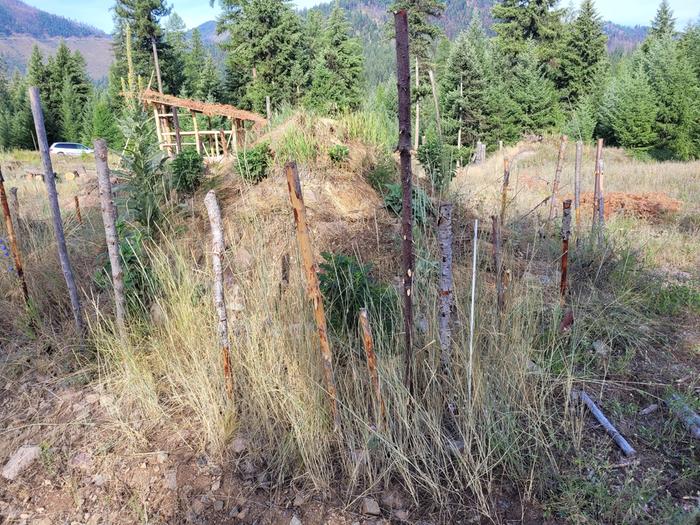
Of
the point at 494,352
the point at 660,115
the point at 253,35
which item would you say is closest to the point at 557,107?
the point at 660,115

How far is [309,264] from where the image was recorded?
5.65ft

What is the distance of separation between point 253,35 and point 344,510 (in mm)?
32089

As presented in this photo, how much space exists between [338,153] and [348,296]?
8.93ft

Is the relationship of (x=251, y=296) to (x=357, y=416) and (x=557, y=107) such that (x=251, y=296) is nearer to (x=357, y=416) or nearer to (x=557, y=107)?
(x=357, y=416)

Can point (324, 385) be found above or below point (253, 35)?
below

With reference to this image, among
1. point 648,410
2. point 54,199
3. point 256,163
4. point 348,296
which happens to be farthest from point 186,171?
point 648,410

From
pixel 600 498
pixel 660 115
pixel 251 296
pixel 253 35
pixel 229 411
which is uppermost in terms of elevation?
pixel 253 35

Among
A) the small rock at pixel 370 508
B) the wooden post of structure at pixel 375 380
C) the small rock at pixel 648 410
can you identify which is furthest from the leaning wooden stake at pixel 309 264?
the small rock at pixel 648 410

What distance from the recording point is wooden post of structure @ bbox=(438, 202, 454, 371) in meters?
1.84

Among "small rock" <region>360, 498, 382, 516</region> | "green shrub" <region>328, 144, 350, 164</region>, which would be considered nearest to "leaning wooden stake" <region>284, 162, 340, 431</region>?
"small rock" <region>360, 498, 382, 516</region>

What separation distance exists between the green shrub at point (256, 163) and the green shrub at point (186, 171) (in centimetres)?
53

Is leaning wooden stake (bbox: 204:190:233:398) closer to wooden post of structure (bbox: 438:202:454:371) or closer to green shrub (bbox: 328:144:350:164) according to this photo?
wooden post of structure (bbox: 438:202:454:371)

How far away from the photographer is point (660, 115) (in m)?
23.6

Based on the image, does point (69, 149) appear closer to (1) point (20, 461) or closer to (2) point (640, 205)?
(2) point (640, 205)
